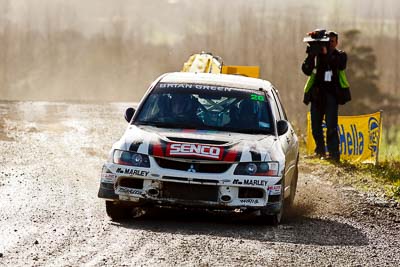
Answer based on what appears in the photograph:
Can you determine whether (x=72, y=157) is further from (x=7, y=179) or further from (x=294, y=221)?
(x=294, y=221)

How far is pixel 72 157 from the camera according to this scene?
15211 millimetres

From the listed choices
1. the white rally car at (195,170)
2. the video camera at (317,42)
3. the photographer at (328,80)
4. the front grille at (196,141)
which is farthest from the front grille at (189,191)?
the video camera at (317,42)

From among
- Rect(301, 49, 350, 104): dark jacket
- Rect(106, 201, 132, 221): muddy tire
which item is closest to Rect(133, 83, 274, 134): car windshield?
Rect(106, 201, 132, 221): muddy tire

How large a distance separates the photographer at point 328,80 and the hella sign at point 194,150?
6952 millimetres

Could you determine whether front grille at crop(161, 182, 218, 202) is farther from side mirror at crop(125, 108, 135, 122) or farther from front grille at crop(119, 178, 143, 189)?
side mirror at crop(125, 108, 135, 122)

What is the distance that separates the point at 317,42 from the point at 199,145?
277 inches

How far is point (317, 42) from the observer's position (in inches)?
640

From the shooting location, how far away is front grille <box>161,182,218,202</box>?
9547 millimetres

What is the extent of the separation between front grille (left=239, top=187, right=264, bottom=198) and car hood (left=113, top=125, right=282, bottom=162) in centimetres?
29

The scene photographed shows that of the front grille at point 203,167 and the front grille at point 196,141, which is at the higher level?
the front grille at point 196,141

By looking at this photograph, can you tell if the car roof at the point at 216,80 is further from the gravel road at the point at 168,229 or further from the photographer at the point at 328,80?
the photographer at the point at 328,80

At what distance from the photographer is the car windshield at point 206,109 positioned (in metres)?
10.5

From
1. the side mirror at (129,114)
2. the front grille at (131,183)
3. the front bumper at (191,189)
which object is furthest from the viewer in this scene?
the side mirror at (129,114)

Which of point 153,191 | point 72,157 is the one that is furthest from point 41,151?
point 153,191
